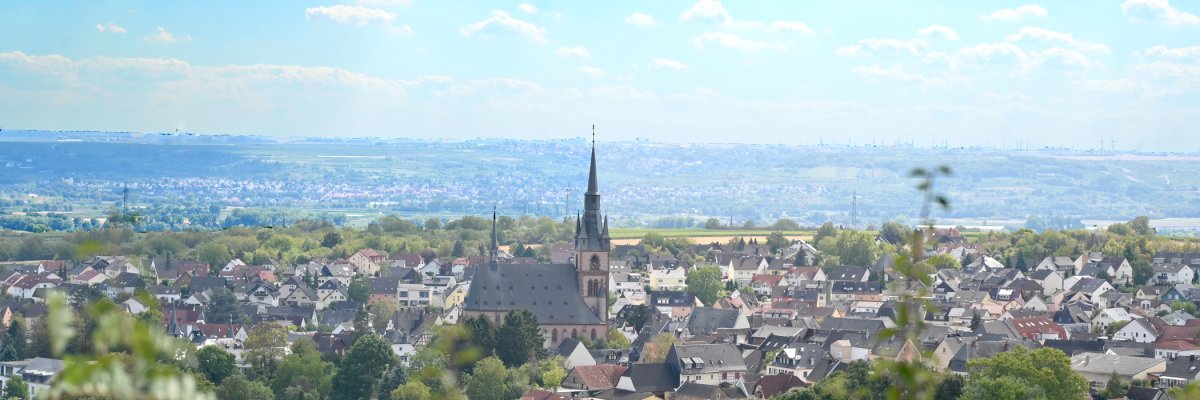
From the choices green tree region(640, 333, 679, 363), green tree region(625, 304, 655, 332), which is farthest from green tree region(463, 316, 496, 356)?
green tree region(625, 304, 655, 332)

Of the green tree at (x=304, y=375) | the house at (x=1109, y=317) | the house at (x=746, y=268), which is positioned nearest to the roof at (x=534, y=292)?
the green tree at (x=304, y=375)

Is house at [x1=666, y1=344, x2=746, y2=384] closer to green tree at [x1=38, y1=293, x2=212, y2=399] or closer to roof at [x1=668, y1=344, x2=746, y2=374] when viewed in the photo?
roof at [x1=668, y1=344, x2=746, y2=374]

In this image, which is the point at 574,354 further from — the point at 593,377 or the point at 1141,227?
the point at 1141,227

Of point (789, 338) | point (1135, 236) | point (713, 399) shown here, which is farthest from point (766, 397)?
point (1135, 236)

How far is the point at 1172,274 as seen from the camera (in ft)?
280

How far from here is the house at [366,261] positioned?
96000 millimetres

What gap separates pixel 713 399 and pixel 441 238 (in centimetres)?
7041

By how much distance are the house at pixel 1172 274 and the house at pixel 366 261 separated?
37841mm

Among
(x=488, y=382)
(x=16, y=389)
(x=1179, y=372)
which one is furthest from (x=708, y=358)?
(x=16, y=389)

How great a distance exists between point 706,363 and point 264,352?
43.5 ft

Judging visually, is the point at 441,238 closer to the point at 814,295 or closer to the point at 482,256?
the point at 482,256

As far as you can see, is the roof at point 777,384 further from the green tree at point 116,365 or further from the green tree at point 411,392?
the green tree at point 116,365

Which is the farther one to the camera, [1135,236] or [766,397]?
[1135,236]

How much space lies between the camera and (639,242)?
373ft
